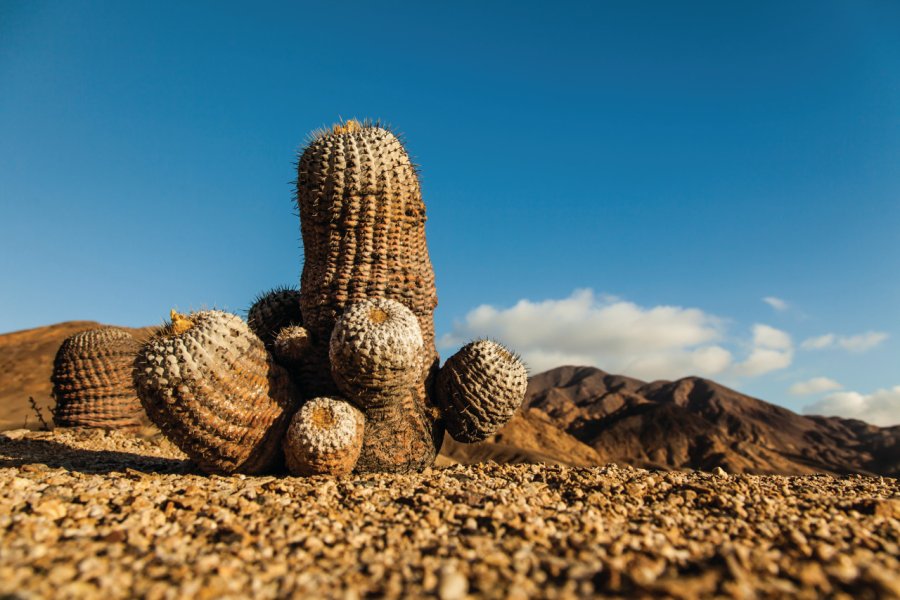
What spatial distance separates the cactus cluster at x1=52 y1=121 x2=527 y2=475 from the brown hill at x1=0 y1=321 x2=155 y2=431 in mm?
19852

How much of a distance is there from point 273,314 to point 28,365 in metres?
31.1

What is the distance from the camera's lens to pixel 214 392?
5.02 meters

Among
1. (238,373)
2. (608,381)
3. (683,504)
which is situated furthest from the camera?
(608,381)

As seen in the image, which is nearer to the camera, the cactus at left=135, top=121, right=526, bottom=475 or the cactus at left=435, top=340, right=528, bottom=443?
the cactus at left=135, top=121, right=526, bottom=475

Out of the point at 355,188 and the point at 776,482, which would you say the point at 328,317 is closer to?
the point at 355,188

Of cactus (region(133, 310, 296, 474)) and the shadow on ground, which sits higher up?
cactus (region(133, 310, 296, 474))

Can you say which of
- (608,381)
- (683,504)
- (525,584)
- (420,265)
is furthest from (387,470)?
(608,381)

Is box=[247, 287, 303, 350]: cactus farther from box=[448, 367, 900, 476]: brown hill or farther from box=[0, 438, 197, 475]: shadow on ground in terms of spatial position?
box=[448, 367, 900, 476]: brown hill

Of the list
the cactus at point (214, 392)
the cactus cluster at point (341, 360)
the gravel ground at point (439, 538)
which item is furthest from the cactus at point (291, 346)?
the gravel ground at point (439, 538)

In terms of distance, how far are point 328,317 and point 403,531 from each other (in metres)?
3.16

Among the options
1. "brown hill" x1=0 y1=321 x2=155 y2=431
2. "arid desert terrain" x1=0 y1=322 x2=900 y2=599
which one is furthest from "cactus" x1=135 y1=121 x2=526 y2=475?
"brown hill" x1=0 y1=321 x2=155 y2=431

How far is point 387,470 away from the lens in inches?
230

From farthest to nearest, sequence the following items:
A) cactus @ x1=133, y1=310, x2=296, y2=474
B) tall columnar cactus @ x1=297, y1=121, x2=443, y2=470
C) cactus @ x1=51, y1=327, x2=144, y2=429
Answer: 1. cactus @ x1=51, y1=327, x2=144, y2=429
2. tall columnar cactus @ x1=297, y1=121, x2=443, y2=470
3. cactus @ x1=133, y1=310, x2=296, y2=474

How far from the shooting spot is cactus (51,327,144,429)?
36.2 ft
